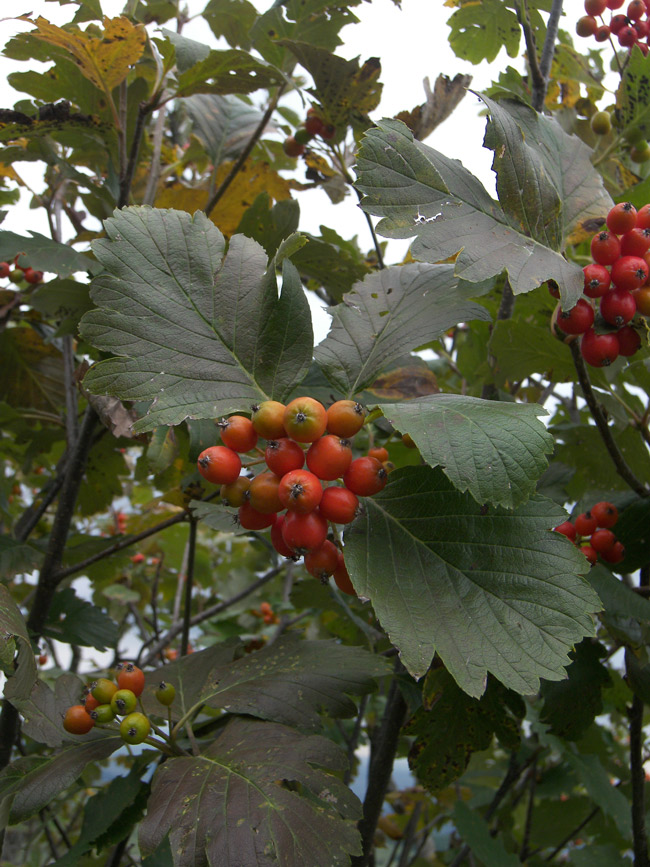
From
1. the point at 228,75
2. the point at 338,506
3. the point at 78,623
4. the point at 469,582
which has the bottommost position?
the point at 78,623

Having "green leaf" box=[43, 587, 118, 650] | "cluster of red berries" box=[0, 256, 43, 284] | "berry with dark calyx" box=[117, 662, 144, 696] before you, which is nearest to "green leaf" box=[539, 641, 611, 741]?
"berry with dark calyx" box=[117, 662, 144, 696]

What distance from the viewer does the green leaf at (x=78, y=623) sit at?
1.81m

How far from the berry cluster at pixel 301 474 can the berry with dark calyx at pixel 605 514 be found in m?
0.59

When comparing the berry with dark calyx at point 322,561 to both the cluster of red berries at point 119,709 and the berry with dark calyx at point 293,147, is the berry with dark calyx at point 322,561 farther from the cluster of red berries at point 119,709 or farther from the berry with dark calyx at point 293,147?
the berry with dark calyx at point 293,147

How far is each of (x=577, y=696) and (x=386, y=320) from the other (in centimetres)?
81

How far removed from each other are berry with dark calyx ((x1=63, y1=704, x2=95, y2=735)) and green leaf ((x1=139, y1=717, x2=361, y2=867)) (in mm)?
185

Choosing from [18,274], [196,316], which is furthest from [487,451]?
[18,274]

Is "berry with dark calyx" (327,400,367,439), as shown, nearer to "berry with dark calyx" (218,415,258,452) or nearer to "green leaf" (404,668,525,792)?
"berry with dark calyx" (218,415,258,452)

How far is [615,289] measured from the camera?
1167 millimetres

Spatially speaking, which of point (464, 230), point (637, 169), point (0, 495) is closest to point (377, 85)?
point (637, 169)

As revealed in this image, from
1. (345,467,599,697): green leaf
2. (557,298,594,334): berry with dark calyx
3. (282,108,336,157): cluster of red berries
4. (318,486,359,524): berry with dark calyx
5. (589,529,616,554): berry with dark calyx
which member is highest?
(282,108,336,157): cluster of red berries

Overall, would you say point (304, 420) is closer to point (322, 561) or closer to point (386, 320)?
point (322, 561)

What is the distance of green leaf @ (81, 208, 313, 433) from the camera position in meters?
1.02

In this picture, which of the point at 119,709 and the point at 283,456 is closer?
the point at 283,456
